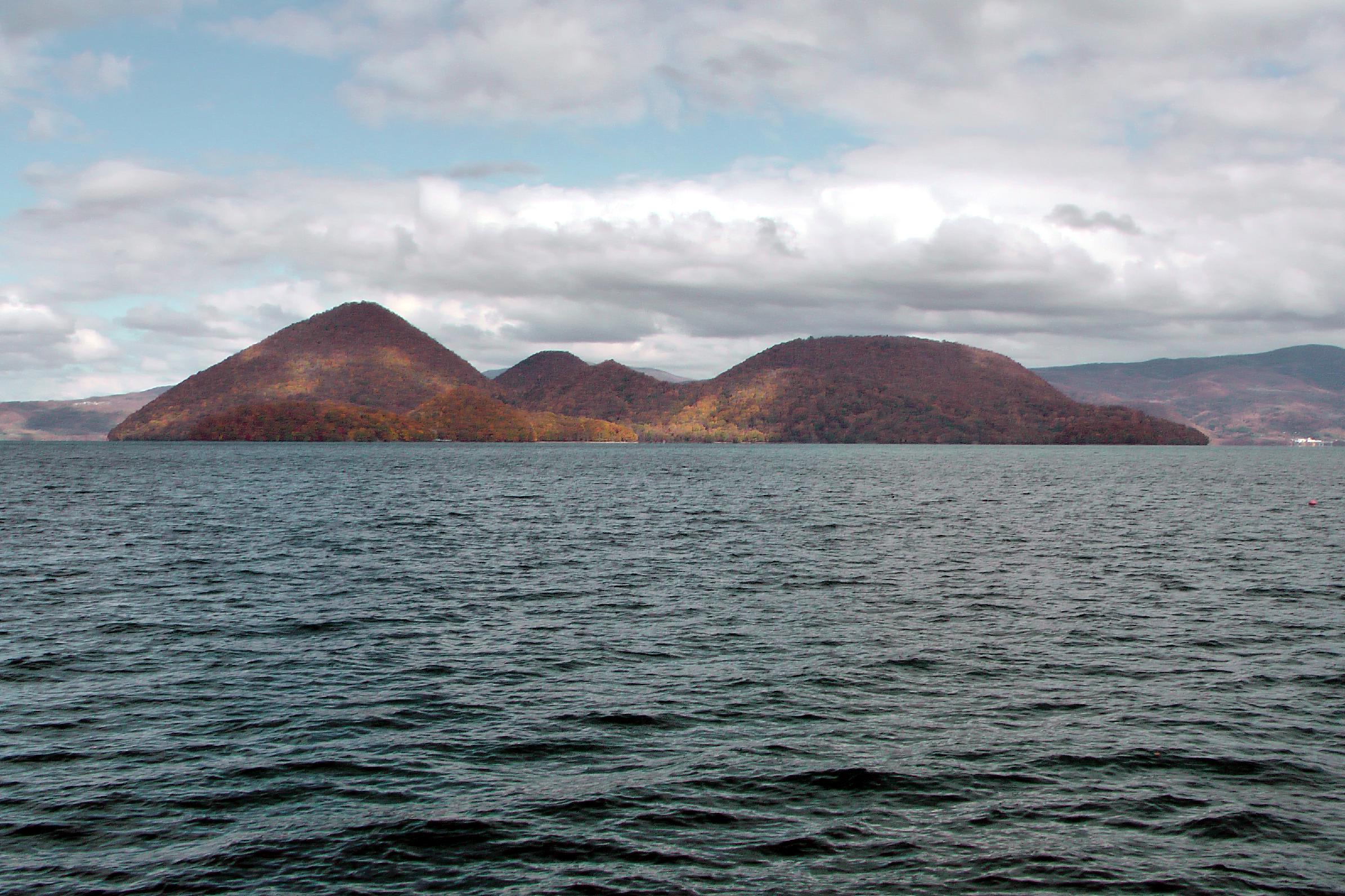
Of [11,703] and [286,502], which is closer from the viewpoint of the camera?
[11,703]

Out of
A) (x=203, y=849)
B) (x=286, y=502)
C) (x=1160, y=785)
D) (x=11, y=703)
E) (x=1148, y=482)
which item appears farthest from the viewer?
(x=1148, y=482)

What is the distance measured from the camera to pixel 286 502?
10306 centimetres

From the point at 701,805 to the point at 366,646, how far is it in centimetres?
1882

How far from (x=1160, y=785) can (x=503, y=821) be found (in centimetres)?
1485

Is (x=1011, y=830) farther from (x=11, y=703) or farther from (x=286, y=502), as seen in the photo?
(x=286, y=502)

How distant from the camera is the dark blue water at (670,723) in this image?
1714cm

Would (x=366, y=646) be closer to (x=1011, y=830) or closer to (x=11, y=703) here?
(x=11, y=703)

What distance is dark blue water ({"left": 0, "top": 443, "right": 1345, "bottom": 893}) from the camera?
1714cm

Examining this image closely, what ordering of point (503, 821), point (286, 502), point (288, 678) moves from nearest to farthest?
point (503, 821)
point (288, 678)
point (286, 502)

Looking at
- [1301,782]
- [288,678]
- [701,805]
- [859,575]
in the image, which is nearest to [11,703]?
[288,678]

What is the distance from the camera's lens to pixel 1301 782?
21.0m

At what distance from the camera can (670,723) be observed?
81.8 ft

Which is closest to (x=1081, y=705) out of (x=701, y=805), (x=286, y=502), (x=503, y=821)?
(x=701, y=805)

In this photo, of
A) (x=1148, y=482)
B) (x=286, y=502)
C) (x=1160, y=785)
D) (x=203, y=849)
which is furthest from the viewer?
(x=1148, y=482)
